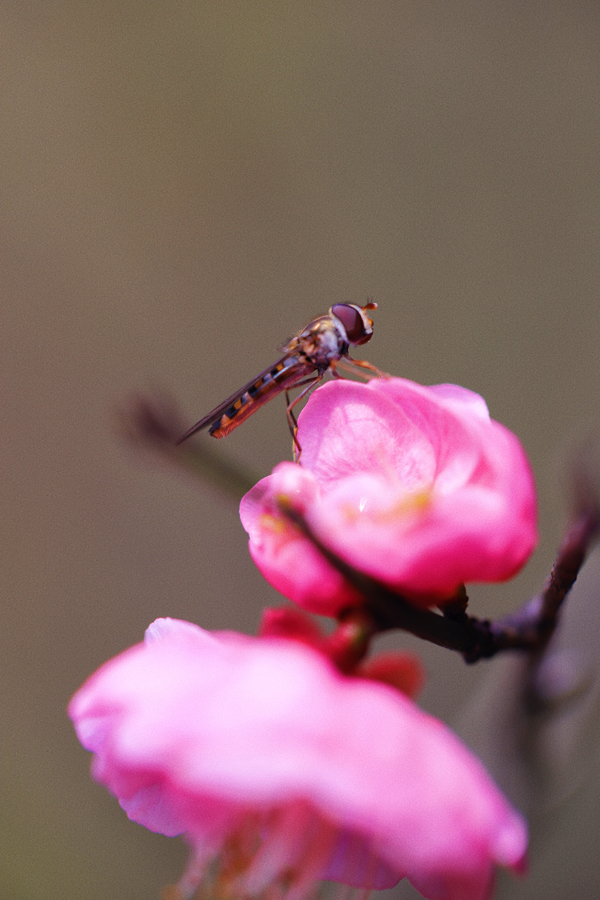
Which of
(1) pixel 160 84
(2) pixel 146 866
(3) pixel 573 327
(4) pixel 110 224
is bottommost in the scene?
(2) pixel 146 866

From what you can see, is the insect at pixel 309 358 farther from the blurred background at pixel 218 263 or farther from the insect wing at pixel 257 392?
the blurred background at pixel 218 263

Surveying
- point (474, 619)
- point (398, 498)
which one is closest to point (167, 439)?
point (398, 498)

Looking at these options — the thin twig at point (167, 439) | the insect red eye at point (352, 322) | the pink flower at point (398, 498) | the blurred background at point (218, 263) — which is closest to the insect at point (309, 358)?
the insect red eye at point (352, 322)

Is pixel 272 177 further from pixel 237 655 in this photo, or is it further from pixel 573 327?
pixel 237 655

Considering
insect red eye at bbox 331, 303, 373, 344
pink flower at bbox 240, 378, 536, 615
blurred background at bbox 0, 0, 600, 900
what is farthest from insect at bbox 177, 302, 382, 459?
blurred background at bbox 0, 0, 600, 900

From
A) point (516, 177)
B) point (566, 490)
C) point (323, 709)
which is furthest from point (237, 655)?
point (516, 177)

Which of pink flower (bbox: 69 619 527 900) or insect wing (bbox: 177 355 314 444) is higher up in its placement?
insect wing (bbox: 177 355 314 444)

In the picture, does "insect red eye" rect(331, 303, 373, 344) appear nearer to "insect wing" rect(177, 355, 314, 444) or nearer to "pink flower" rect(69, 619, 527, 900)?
"insect wing" rect(177, 355, 314, 444)

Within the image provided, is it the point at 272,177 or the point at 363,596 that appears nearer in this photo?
the point at 363,596
